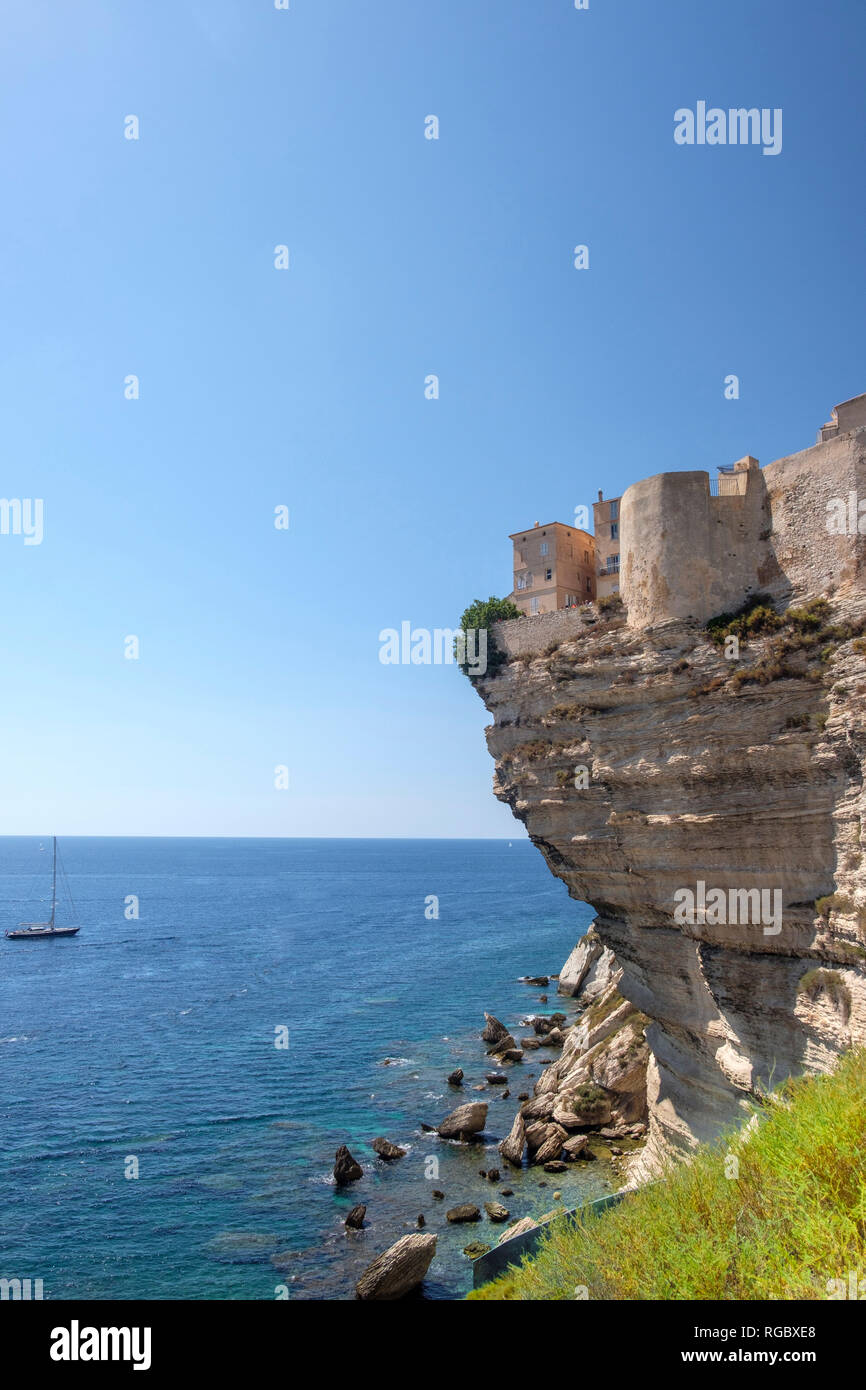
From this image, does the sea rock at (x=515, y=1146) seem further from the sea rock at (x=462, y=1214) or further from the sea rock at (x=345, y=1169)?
the sea rock at (x=345, y=1169)

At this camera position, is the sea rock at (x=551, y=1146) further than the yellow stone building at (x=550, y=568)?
Yes

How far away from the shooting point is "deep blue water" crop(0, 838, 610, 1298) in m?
28.9

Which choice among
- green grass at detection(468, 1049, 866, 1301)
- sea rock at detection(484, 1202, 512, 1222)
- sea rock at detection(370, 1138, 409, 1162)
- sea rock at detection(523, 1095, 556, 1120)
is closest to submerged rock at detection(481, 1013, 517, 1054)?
sea rock at detection(523, 1095, 556, 1120)

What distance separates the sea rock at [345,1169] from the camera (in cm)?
3366

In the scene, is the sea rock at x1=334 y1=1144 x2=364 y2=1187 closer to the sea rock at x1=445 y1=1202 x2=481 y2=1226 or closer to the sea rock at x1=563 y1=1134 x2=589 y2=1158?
the sea rock at x1=445 y1=1202 x2=481 y2=1226

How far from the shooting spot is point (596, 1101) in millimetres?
36812

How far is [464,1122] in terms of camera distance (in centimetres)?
3759

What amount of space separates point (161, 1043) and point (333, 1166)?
22.4 metres

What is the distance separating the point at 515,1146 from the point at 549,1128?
6.22 feet

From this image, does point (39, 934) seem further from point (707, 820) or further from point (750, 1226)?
point (750, 1226)

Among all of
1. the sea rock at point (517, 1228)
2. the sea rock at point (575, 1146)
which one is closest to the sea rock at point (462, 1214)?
the sea rock at point (517, 1228)

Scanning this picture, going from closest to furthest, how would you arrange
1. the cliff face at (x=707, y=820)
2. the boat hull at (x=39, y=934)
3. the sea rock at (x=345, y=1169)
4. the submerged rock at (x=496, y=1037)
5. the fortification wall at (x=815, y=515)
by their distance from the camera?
1. the cliff face at (x=707, y=820)
2. the fortification wall at (x=815, y=515)
3. the sea rock at (x=345, y=1169)
4. the submerged rock at (x=496, y=1037)
5. the boat hull at (x=39, y=934)

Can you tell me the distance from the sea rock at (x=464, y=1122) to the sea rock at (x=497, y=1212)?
6.87m

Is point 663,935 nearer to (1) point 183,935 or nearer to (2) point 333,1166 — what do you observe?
(2) point 333,1166
